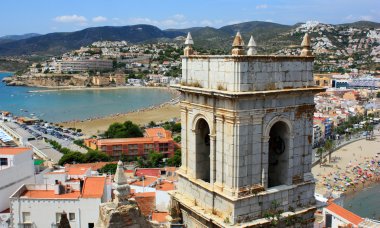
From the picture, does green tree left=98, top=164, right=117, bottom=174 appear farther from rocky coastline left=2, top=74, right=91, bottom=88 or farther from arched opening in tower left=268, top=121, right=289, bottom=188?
rocky coastline left=2, top=74, right=91, bottom=88

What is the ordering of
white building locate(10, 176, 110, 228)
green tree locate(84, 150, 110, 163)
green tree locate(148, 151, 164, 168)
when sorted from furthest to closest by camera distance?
green tree locate(148, 151, 164, 168) < green tree locate(84, 150, 110, 163) < white building locate(10, 176, 110, 228)

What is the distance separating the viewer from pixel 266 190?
9.13 m

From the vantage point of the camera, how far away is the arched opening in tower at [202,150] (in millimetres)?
10023

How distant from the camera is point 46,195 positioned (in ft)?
68.6

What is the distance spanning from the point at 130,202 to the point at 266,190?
2.95 m

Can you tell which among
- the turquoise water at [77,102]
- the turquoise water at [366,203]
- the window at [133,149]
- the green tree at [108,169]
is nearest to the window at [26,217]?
the green tree at [108,169]

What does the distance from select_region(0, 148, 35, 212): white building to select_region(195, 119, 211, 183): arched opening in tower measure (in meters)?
15.4

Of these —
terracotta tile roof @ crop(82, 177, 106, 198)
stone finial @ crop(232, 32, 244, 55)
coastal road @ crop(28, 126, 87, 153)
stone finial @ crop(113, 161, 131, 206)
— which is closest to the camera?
stone finial @ crop(113, 161, 131, 206)

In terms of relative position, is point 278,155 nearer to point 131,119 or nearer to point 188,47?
point 188,47

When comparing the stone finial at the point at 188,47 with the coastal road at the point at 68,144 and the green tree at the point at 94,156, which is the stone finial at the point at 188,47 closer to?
the green tree at the point at 94,156

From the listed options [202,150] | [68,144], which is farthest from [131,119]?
[202,150]

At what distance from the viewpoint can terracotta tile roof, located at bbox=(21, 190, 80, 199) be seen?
20.7 meters

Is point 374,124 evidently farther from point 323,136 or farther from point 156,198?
point 156,198

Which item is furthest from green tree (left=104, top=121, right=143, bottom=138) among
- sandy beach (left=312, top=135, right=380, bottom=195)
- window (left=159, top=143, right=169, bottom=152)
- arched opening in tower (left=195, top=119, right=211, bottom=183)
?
arched opening in tower (left=195, top=119, right=211, bottom=183)
